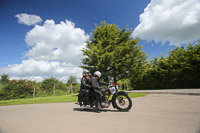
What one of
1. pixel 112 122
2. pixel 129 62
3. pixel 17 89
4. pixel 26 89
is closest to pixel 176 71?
pixel 129 62

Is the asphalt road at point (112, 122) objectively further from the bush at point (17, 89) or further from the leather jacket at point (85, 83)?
the bush at point (17, 89)

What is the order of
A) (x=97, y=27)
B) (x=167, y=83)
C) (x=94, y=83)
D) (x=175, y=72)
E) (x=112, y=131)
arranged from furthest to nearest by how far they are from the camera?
(x=167, y=83), (x=175, y=72), (x=97, y=27), (x=94, y=83), (x=112, y=131)

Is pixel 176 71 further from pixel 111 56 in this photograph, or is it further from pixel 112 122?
pixel 112 122

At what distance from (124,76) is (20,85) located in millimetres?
→ 15128

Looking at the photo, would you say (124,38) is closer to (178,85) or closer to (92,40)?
(92,40)

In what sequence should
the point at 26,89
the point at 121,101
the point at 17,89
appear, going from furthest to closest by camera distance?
1. the point at 26,89
2. the point at 17,89
3. the point at 121,101

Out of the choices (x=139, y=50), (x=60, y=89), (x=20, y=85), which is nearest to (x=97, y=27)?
(x=139, y=50)

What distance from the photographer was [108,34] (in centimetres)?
1583

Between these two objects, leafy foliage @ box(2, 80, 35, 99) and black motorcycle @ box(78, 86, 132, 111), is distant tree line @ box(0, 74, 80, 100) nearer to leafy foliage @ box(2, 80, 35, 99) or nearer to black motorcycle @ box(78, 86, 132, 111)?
leafy foliage @ box(2, 80, 35, 99)

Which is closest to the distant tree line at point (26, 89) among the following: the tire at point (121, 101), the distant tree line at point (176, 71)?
the distant tree line at point (176, 71)

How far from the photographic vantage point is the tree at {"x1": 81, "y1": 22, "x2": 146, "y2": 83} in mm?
13953

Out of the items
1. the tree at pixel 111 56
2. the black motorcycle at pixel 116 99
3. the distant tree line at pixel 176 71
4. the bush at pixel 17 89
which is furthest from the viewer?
the distant tree line at pixel 176 71

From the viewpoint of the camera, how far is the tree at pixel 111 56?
45.8ft

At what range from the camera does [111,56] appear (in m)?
13.6
